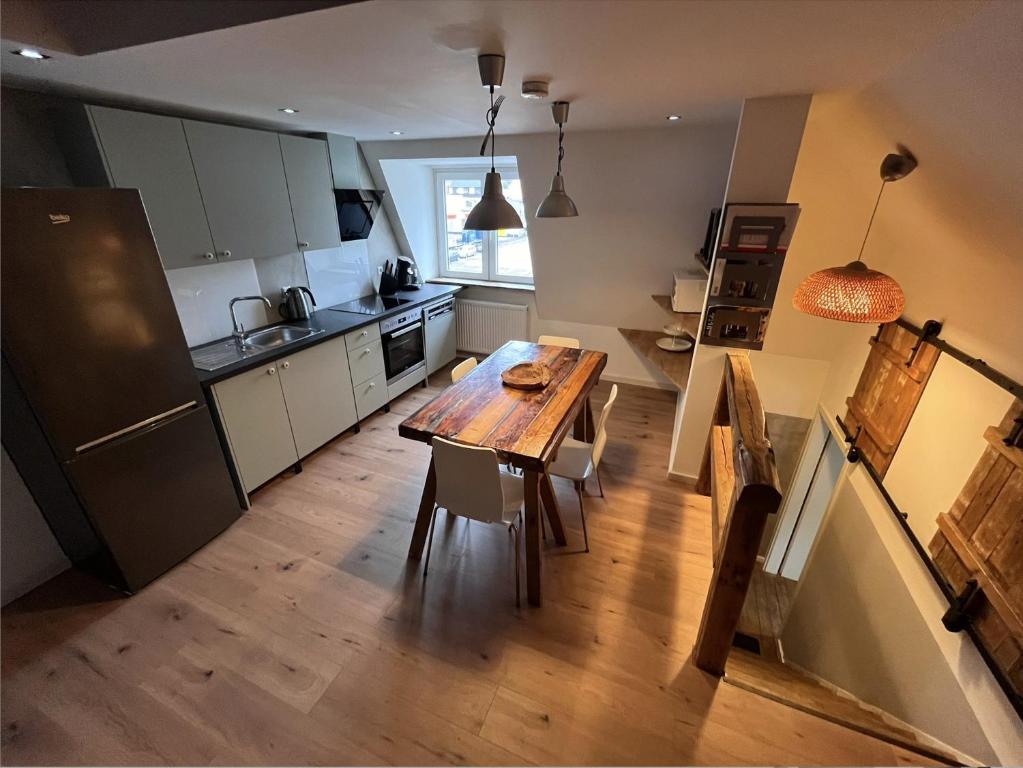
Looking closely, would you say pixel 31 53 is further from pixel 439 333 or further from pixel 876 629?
pixel 876 629

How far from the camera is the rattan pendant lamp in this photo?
1572 mm

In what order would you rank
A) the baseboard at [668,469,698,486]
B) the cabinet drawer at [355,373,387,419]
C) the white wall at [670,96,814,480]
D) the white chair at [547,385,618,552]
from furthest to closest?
the cabinet drawer at [355,373,387,419]
the baseboard at [668,469,698,486]
the white chair at [547,385,618,552]
the white wall at [670,96,814,480]

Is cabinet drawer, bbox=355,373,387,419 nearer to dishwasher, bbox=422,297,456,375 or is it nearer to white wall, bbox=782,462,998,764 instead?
dishwasher, bbox=422,297,456,375

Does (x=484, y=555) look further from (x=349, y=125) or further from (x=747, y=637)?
(x=349, y=125)

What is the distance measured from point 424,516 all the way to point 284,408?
1319 mm

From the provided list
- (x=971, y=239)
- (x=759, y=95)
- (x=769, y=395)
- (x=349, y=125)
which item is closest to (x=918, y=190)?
(x=971, y=239)

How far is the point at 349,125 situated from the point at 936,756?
4.16 m

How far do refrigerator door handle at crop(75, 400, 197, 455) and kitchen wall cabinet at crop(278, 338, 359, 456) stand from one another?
0.61 m

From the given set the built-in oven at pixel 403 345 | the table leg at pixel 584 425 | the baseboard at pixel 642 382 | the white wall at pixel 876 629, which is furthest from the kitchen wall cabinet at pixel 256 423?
the white wall at pixel 876 629

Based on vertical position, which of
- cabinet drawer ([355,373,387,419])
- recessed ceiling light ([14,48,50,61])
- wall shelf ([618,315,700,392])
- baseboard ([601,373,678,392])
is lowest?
baseboard ([601,373,678,392])

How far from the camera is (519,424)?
1.94 metres

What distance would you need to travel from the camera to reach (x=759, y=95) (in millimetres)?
1826

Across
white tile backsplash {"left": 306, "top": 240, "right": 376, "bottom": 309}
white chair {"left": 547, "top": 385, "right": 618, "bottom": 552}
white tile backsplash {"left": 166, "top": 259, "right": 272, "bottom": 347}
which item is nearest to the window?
white tile backsplash {"left": 306, "top": 240, "right": 376, "bottom": 309}

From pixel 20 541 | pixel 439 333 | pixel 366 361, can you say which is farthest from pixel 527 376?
pixel 20 541
